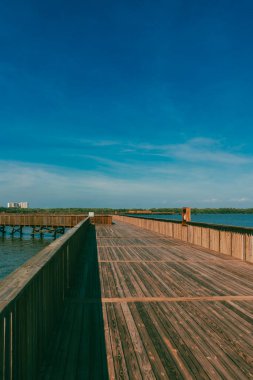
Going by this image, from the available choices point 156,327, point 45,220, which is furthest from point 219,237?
point 45,220

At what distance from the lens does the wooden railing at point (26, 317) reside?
1.97 m

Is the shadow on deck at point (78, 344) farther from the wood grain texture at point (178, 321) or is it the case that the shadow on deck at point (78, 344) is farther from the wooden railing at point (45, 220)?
the wooden railing at point (45, 220)

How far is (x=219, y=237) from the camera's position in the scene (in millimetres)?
10672

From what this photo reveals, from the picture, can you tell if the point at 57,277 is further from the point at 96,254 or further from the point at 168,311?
the point at 96,254

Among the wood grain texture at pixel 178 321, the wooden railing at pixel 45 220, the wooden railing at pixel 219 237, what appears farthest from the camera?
the wooden railing at pixel 45 220

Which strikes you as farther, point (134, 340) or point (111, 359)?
point (134, 340)

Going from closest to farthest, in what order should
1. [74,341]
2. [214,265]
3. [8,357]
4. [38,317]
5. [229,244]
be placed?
[8,357]
[38,317]
[74,341]
[214,265]
[229,244]

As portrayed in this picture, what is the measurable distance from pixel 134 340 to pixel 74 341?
2.49 ft

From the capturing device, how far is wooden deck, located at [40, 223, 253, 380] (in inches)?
116

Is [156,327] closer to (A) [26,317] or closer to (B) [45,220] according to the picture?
(A) [26,317]

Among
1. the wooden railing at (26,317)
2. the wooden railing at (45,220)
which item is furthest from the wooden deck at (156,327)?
the wooden railing at (45,220)

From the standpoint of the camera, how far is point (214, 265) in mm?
8195

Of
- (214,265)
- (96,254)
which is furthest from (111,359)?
(96,254)

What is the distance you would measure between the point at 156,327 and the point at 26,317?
2.13 m
